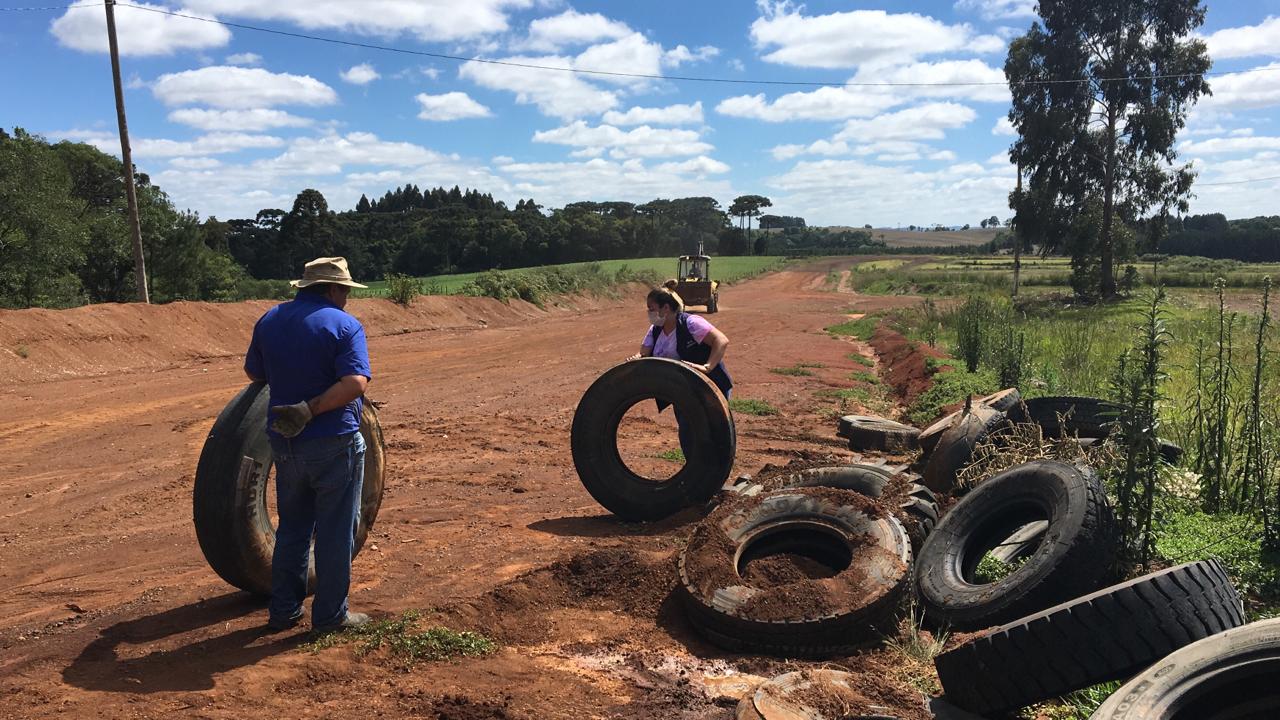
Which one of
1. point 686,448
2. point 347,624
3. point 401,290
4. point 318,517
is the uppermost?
point 401,290

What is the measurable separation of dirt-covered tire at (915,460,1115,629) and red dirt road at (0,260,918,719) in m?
0.71

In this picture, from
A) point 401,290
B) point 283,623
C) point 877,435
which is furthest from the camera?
point 401,290

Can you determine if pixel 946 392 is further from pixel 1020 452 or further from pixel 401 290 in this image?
pixel 401 290

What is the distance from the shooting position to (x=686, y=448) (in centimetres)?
708

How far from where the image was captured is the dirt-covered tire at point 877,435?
974 cm

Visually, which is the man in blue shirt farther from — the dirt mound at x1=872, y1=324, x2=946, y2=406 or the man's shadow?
the dirt mound at x1=872, y1=324, x2=946, y2=406

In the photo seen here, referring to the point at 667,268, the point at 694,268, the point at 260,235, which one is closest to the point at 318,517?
the point at 694,268

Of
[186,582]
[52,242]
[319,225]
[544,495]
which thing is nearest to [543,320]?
[52,242]

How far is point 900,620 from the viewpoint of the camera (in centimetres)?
491

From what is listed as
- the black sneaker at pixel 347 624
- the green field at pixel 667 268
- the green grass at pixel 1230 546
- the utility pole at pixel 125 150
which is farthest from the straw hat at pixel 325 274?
the green field at pixel 667 268

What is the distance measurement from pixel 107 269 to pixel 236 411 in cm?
4041

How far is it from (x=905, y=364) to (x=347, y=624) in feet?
49.1

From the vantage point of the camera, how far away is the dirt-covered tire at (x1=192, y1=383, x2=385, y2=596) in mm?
4586

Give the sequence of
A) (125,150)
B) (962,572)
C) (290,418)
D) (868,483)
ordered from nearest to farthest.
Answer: (290,418) < (962,572) < (868,483) < (125,150)
